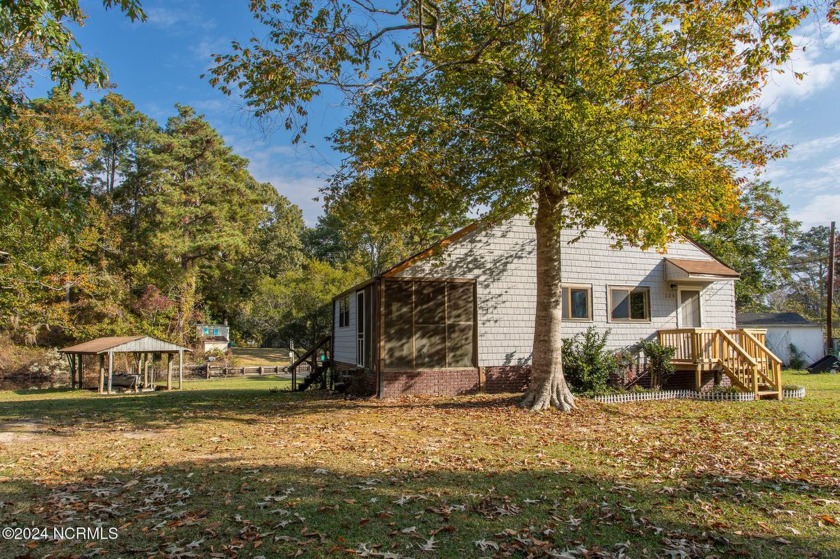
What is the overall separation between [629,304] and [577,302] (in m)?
1.85

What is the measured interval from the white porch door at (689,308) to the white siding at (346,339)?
1053 centimetres

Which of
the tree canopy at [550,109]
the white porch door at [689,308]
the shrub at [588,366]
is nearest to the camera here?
the tree canopy at [550,109]

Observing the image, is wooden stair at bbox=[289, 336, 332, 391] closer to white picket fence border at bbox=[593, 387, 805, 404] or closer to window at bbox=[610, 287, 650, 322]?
white picket fence border at bbox=[593, 387, 805, 404]

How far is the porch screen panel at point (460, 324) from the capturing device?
49.8 ft

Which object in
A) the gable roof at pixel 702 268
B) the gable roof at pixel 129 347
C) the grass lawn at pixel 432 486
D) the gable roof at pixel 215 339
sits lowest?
the grass lawn at pixel 432 486

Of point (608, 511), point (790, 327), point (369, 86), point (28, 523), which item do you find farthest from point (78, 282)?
point (790, 327)

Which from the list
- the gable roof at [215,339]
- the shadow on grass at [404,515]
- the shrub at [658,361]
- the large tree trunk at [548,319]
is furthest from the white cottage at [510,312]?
the gable roof at [215,339]

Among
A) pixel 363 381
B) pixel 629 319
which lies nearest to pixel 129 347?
pixel 363 381

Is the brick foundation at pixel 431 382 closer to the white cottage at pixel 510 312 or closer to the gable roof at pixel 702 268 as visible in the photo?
the white cottage at pixel 510 312

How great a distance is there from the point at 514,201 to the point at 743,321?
88.6ft

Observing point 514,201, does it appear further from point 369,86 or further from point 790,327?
point 790,327

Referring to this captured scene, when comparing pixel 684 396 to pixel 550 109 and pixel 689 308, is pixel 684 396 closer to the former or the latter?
pixel 689 308

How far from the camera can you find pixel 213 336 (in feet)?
147

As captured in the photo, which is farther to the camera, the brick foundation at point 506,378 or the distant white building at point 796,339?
the distant white building at point 796,339
